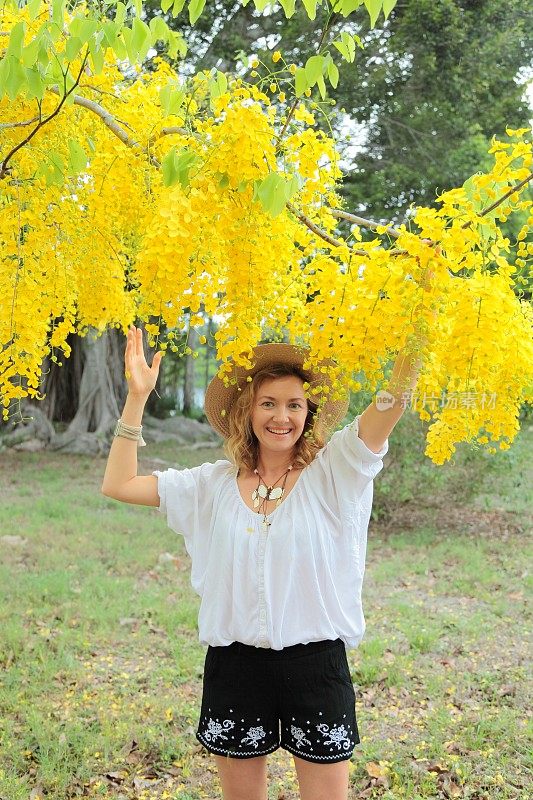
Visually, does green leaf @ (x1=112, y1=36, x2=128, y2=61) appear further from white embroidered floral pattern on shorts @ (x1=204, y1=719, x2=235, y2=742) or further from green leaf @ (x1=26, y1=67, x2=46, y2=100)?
white embroidered floral pattern on shorts @ (x1=204, y1=719, x2=235, y2=742)

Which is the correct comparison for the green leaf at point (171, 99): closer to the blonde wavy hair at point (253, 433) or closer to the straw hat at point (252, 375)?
the straw hat at point (252, 375)

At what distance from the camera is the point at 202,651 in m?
4.54

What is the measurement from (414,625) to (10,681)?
2.48 meters

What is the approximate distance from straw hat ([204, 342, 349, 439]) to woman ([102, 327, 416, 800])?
13 mm

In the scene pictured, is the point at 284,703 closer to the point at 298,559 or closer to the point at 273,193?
the point at 298,559

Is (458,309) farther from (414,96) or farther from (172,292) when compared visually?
(414,96)

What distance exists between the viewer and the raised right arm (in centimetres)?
210

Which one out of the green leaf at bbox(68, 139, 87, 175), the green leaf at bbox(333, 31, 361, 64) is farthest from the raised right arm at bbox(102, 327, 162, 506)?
the green leaf at bbox(333, 31, 361, 64)

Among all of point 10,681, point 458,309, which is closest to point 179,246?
point 458,309

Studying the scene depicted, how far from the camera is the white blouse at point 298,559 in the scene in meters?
2.04

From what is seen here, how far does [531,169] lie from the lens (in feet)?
5.29

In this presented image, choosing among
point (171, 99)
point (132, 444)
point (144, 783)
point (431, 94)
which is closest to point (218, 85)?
point (171, 99)

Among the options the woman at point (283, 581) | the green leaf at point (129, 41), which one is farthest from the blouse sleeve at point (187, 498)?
the green leaf at point (129, 41)

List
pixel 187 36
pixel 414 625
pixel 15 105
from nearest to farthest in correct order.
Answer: pixel 15 105 → pixel 414 625 → pixel 187 36
